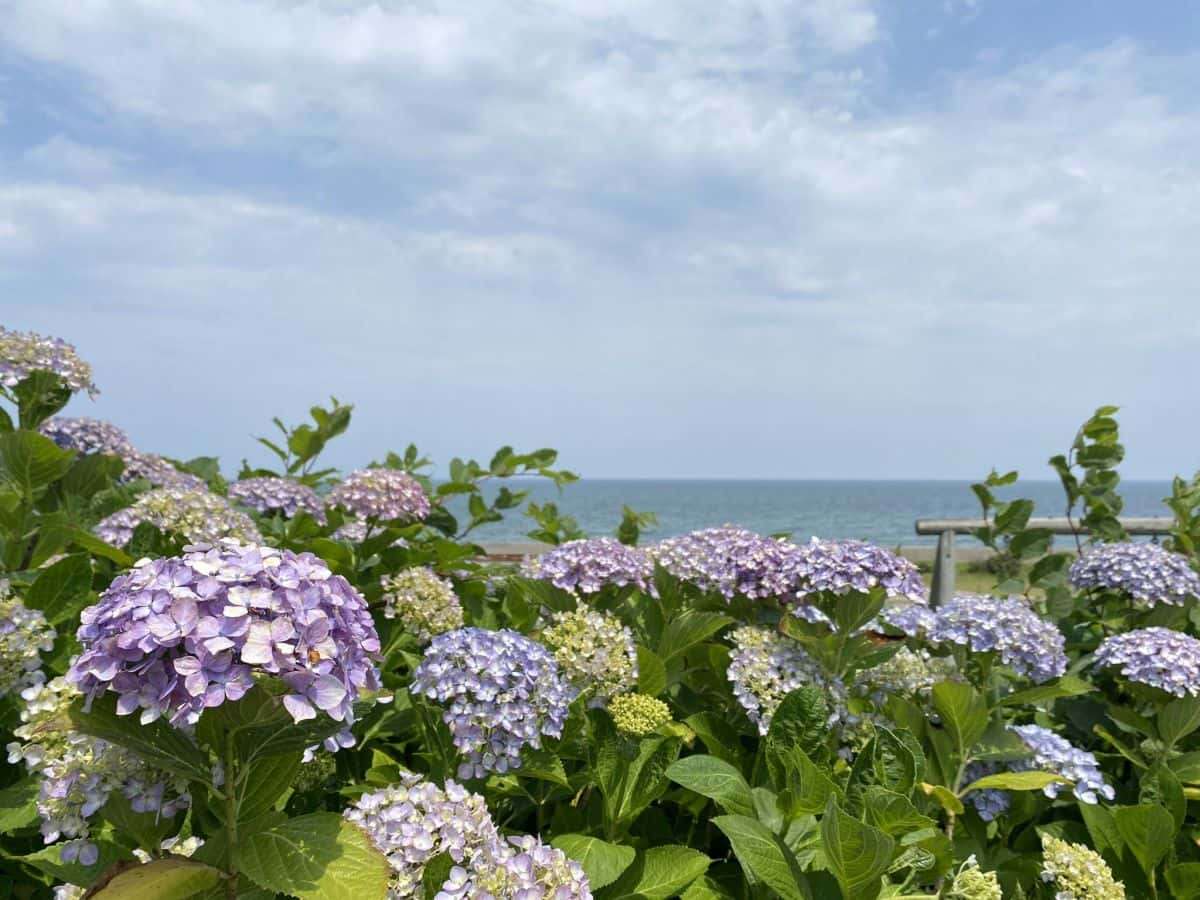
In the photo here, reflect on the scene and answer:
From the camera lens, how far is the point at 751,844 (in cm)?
177

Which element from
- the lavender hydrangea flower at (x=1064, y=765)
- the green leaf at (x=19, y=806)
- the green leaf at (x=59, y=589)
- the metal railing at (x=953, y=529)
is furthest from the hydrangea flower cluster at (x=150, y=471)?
the metal railing at (x=953, y=529)

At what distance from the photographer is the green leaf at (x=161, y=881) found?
1.25 m

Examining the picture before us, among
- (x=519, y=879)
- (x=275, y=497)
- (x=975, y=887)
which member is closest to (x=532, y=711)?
(x=519, y=879)

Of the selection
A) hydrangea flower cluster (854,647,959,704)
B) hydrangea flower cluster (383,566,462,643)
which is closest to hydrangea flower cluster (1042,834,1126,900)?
hydrangea flower cluster (854,647,959,704)

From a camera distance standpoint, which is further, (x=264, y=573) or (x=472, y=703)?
(x=472, y=703)

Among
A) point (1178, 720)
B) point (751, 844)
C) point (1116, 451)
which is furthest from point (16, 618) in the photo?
A: point (1116, 451)

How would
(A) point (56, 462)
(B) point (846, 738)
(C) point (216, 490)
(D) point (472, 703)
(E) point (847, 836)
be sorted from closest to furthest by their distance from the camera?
(E) point (847, 836) → (D) point (472, 703) → (B) point (846, 738) → (A) point (56, 462) → (C) point (216, 490)

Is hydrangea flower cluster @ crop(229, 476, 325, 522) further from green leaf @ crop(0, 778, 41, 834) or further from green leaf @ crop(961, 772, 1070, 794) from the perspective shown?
green leaf @ crop(961, 772, 1070, 794)

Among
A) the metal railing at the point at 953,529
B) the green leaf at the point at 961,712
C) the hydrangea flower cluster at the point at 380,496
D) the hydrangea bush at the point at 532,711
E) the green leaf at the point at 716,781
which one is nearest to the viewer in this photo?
the hydrangea bush at the point at 532,711

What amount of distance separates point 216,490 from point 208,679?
2.56 meters

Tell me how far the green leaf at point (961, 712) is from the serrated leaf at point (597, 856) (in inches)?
35.7

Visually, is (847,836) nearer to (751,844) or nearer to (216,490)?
(751,844)

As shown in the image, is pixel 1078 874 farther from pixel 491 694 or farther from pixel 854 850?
pixel 491 694

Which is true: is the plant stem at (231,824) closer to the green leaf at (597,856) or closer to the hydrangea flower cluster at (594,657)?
the green leaf at (597,856)
